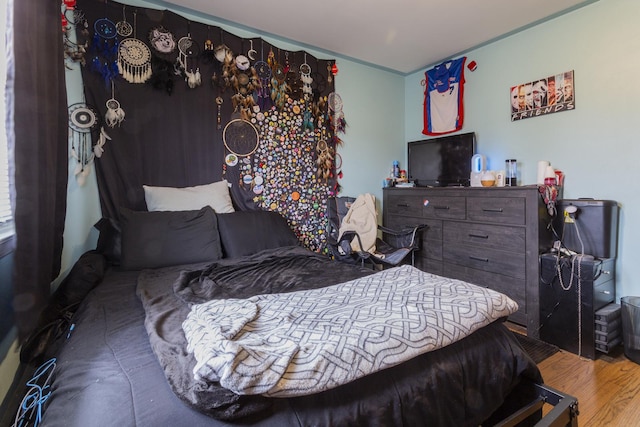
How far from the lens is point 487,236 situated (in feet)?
8.55

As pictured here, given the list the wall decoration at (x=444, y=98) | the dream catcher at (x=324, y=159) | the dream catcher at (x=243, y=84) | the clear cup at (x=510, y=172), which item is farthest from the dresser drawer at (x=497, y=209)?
the dream catcher at (x=243, y=84)

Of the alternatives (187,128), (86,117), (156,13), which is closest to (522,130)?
(187,128)

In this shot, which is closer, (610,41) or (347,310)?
(347,310)

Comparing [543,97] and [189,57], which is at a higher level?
[189,57]

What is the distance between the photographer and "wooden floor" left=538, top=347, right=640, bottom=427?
1529 millimetres

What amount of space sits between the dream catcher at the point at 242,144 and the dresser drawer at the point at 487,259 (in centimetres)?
187

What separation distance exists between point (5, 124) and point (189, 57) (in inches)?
60.1

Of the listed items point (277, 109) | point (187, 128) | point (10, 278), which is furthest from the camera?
point (277, 109)

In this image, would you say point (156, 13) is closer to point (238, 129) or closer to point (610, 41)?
point (238, 129)

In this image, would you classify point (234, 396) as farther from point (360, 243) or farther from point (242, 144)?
point (242, 144)

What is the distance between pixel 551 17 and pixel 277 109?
2.39 metres

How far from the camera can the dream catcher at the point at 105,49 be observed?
214 cm

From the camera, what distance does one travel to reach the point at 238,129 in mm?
2705

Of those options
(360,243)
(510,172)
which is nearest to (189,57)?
(360,243)
